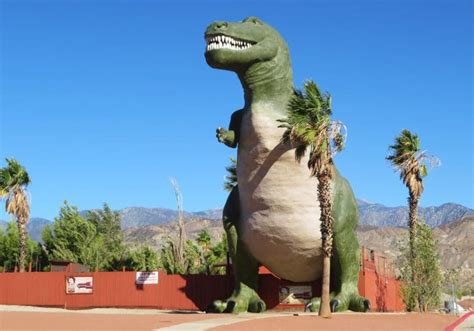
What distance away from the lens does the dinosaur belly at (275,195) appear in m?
18.9

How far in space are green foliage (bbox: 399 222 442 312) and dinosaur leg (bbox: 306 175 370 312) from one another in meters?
8.62

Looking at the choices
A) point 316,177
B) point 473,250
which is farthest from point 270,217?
point 473,250

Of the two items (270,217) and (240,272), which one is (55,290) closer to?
(240,272)

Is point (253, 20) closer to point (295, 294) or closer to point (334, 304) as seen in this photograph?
point (334, 304)

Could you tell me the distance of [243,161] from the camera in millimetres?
19531

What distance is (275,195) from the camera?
19078mm

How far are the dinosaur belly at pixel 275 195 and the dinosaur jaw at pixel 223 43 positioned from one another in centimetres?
179

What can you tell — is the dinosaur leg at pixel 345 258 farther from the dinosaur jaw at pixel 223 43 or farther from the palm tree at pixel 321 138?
the dinosaur jaw at pixel 223 43

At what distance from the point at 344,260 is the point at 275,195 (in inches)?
106

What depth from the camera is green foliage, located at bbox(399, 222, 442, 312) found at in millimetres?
27797

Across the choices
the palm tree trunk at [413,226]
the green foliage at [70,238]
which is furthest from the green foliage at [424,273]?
the green foliage at [70,238]

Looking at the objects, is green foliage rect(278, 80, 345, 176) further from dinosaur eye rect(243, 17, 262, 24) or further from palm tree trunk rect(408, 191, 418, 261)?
palm tree trunk rect(408, 191, 418, 261)

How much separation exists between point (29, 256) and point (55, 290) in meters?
17.1

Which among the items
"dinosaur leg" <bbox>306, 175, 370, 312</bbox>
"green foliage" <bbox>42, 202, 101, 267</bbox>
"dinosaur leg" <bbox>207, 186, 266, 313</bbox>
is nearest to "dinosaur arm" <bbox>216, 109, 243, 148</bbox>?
"dinosaur leg" <bbox>207, 186, 266, 313</bbox>
